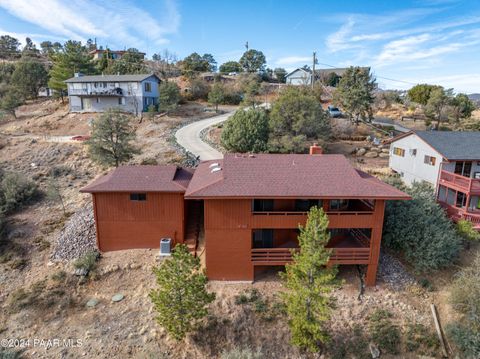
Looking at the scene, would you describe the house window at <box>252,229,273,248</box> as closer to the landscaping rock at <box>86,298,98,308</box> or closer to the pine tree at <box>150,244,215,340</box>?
the pine tree at <box>150,244,215,340</box>

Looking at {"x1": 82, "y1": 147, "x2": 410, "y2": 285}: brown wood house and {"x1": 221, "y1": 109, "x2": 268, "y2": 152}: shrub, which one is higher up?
{"x1": 221, "y1": 109, "x2": 268, "y2": 152}: shrub

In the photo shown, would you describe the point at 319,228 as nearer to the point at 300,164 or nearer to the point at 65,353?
the point at 300,164

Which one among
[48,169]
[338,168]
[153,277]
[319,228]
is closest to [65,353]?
[153,277]

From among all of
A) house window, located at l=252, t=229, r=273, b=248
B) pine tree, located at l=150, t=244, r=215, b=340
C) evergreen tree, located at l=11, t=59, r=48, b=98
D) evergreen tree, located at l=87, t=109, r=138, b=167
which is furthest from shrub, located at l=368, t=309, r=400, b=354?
evergreen tree, located at l=11, t=59, r=48, b=98

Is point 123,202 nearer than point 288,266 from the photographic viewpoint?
No

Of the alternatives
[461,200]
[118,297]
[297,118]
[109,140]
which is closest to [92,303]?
[118,297]

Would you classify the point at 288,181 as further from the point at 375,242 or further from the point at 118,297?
the point at 118,297
